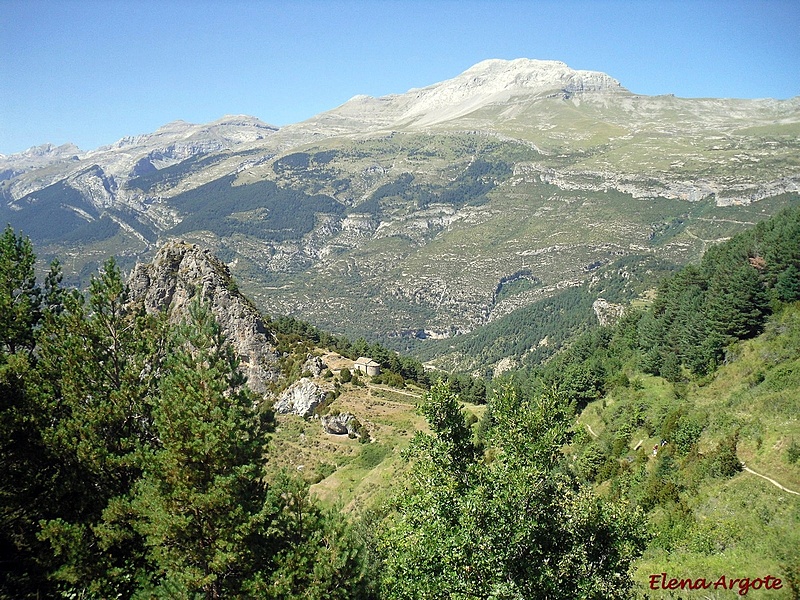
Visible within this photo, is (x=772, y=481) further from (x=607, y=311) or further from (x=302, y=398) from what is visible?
(x=607, y=311)

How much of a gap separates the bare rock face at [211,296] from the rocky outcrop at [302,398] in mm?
7292

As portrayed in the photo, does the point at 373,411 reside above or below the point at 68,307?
below

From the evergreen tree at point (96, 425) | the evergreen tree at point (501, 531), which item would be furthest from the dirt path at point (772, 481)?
the evergreen tree at point (96, 425)

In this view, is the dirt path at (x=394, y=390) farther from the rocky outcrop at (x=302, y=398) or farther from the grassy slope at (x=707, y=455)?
the rocky outcrop at (x=302, y=398)

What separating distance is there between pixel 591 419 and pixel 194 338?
4501cm

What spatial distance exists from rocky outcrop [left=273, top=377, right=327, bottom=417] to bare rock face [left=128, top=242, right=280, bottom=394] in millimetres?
7292

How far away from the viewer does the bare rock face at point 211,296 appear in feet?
265

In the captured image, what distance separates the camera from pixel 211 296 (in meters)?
76.6

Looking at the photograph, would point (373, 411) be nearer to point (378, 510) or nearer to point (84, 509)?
point (378, 510)

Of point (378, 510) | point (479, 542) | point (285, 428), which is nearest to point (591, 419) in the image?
point (378, 510)

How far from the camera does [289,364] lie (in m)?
79.9

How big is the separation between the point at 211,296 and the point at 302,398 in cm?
2255

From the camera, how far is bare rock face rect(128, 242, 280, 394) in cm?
8075

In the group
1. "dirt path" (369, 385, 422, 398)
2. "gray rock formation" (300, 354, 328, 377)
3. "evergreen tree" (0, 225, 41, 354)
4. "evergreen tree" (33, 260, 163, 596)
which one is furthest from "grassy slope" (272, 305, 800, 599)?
"evergreen tree" (0, 225, 41, 354)
